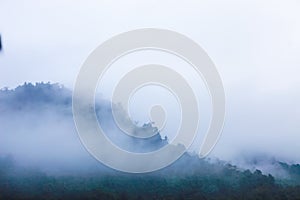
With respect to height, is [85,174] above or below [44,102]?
below

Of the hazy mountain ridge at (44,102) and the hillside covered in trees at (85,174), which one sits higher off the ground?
the hazy mountain ridge at (44,102)

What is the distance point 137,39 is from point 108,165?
81.4 feet

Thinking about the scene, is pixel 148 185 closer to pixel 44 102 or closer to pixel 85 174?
pixel 85 174

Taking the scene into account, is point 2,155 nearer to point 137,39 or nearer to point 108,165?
point 108,165

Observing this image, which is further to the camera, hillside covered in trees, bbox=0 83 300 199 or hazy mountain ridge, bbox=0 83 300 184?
hazy mountain ridge, bbox=0 83 300 184

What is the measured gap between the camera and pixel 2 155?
171 ft

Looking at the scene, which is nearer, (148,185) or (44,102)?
(148,185)

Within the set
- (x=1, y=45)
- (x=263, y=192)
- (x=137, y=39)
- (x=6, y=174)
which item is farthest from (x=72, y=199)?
(x=1, y=45)

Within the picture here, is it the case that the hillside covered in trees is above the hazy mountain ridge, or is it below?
below

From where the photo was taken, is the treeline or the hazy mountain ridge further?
the hazy mountain ridge

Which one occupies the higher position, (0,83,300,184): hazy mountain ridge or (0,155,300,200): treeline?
(0,83,300,184): hazy mountain ridge

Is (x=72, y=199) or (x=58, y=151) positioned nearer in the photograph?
(x=72, y=199)

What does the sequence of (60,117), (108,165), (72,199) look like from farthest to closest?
(60,117)
(108,165)
(72,199)

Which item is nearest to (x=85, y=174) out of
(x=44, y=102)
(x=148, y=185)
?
(x=148, y=185)
